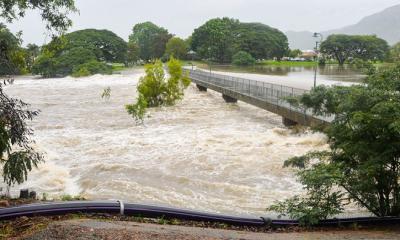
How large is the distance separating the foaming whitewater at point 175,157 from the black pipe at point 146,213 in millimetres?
4748

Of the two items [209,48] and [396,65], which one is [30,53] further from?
[209,48]

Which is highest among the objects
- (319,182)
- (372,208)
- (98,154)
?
(319,182)

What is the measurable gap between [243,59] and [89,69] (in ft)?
120

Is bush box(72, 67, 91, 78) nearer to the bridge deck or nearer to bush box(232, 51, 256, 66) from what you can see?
bush box(232, 51, 256, 66)

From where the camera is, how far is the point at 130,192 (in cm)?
1662

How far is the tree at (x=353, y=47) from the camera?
337ft

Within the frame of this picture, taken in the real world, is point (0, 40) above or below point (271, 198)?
above

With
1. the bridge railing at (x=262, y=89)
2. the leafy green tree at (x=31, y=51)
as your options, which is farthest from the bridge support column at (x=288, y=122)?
the leafy green tree at (x=31, y=51)

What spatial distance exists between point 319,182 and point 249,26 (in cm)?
13038

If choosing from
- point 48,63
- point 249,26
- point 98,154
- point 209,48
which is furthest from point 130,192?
point 249,26

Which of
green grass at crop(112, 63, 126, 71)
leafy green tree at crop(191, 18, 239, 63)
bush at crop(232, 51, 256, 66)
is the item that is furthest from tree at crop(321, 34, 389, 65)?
green grass at crop(112, 63, 126, 71)

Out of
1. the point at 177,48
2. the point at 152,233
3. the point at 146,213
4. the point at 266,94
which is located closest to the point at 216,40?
the point at 177,48

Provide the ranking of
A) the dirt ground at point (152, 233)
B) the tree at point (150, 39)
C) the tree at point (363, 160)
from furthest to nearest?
the tree at point (150, 39), the tree at point (363, 160), the dirt ground at point (152, 233)

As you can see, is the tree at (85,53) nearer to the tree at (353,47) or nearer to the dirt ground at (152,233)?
the tree at (353,47)
